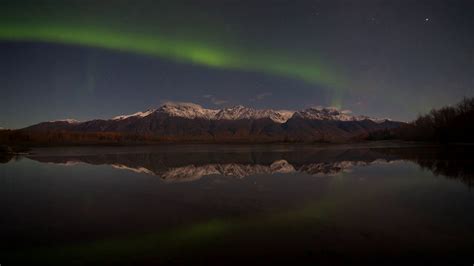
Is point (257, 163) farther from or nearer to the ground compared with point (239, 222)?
farther from the ground

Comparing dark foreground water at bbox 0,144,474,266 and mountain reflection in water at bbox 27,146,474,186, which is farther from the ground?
mountain reflection in water at bbox 27,146,474,186

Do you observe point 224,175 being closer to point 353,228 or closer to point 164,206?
point 164,206

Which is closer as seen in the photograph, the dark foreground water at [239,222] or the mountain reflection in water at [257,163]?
the dark foreground water at [239,222]

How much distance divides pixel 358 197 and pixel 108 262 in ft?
39.8

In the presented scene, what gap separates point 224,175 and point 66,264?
15989mm

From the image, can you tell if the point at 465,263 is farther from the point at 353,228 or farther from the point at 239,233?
the point at 239,233

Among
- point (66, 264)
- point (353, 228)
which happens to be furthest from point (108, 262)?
point (353, 228)

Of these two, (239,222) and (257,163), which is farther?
(257,163)

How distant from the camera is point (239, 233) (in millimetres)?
9500

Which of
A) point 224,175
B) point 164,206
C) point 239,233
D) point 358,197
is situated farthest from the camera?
point 224,175

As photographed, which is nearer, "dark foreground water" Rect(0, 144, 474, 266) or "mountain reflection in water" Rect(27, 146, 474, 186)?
"dark foreground water" Rect(0, 144, 474, 266)

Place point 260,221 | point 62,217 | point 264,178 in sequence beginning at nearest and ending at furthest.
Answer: point 260,221
point 62,217
point 264,178

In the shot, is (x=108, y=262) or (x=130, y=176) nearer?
(x=108, y=262)

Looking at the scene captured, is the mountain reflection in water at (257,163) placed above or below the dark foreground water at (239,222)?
above
